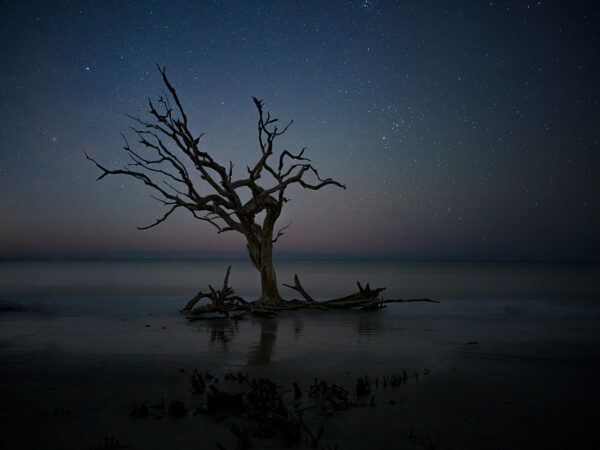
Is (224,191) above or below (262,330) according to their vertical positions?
above

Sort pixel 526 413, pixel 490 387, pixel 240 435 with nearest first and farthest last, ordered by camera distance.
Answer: pixel 240 435 → pixel 526 413 → pixel 490 387

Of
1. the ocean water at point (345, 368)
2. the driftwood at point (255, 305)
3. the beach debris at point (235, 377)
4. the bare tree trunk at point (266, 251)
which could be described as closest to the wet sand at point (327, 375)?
the ocean water at point (345, 368)

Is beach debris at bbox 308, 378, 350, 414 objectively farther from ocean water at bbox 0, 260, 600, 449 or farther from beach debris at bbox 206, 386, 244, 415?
beach debris at bbox 206, 386, 244, 415

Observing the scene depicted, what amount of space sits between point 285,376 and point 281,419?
7.39ft

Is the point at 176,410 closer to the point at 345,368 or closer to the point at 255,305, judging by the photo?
the point at 345,368

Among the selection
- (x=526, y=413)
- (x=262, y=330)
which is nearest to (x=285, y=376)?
(x=526, y=413)

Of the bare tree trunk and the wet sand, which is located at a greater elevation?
the bare tree trunk

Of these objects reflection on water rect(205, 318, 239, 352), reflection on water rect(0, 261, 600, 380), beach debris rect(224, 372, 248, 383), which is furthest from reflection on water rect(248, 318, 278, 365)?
beach debris rect(224, 372, 248, 383)

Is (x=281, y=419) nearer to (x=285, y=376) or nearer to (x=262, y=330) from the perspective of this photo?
(x=285, y=376)

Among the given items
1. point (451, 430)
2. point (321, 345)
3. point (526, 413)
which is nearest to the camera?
point (451, 430)

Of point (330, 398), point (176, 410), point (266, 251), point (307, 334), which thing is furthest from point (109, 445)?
point (266, 251)

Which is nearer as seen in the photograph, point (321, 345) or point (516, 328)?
point (321, 345)

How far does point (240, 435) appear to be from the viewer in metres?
3.68

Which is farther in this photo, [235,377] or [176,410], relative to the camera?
[235,377]
